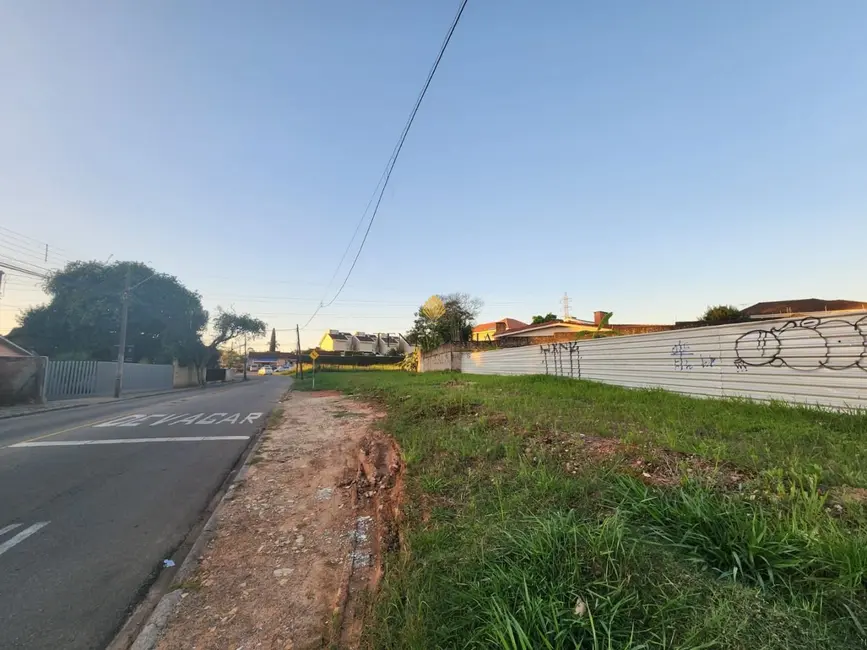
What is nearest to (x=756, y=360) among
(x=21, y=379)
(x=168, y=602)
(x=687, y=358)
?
(x=687, y=358)

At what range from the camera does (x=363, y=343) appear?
8675 cm

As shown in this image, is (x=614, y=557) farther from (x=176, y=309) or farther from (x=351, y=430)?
(x=176, y=309)

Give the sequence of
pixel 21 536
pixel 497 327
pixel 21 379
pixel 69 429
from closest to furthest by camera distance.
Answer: pixel 21 536
pixel 69 429
pixel 21 379
pixel 497 327

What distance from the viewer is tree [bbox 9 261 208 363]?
104 ft

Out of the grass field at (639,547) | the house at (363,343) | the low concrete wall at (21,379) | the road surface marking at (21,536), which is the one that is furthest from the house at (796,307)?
the house at (363,343)

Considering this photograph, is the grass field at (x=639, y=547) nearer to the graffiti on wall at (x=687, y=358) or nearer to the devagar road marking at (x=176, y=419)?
the graffiti on wall at (x=687, y=358)

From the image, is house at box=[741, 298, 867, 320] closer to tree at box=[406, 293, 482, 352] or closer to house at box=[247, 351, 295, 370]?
tree at box=[406, 293, 482, 352]

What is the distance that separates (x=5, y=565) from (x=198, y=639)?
2248mm

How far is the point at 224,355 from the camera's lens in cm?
9412

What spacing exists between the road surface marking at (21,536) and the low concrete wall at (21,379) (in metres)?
18.0

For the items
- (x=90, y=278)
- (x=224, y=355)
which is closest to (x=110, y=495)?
(x=90, y=278)

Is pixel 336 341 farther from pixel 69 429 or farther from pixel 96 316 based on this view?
pixel 69 429

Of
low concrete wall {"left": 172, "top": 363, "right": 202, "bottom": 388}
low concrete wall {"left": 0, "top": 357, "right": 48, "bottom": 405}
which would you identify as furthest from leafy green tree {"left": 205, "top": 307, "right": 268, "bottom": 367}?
low concrete wall {"left": 0, "top": 357, "right": 48, "bottom": 405}

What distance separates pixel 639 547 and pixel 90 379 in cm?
3074
